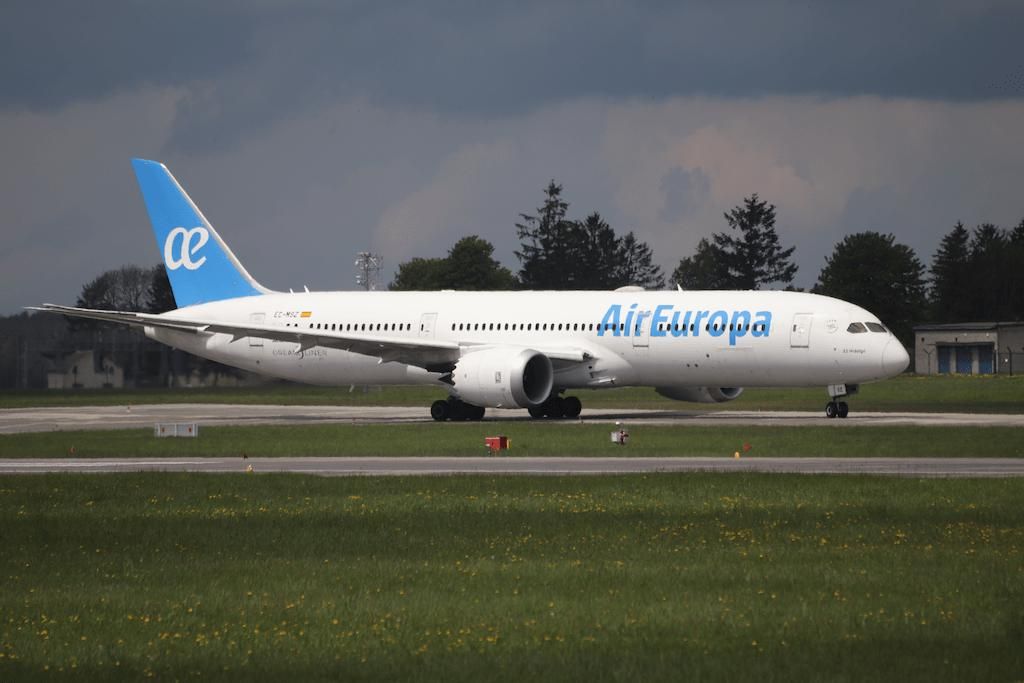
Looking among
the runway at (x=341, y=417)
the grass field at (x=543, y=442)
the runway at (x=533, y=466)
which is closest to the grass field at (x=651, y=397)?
the runway at (x=341, y=417)

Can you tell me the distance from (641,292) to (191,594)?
3887 cm

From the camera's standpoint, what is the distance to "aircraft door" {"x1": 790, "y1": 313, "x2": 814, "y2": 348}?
48406 millimetres

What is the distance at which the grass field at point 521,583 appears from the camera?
12.5 m

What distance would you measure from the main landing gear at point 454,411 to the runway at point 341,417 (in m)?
0.66

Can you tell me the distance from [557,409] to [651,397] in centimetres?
1886

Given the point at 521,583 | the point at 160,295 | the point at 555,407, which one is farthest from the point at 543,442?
the point at 160,295

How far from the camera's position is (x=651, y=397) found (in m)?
72.3

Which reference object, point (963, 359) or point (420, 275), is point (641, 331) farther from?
point (420, 275)

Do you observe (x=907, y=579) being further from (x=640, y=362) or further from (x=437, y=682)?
(x=640, y=362)

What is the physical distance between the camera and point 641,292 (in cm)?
5375

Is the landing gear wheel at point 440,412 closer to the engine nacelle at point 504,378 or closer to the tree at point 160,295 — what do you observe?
the engine nacelle at point 504,378

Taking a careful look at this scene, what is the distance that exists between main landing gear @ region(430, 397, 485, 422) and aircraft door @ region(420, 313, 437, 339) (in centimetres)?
345

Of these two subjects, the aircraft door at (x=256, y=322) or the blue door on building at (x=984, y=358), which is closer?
the aircraft door at (x=256, y=322)

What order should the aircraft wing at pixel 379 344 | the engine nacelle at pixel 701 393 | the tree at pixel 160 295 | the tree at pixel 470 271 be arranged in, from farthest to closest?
the tree at pixel 470 271 → the tree at pixel 160 295 → the engine nacelle at pixel 701 393 → the aircraft wing at pixel 379 344
